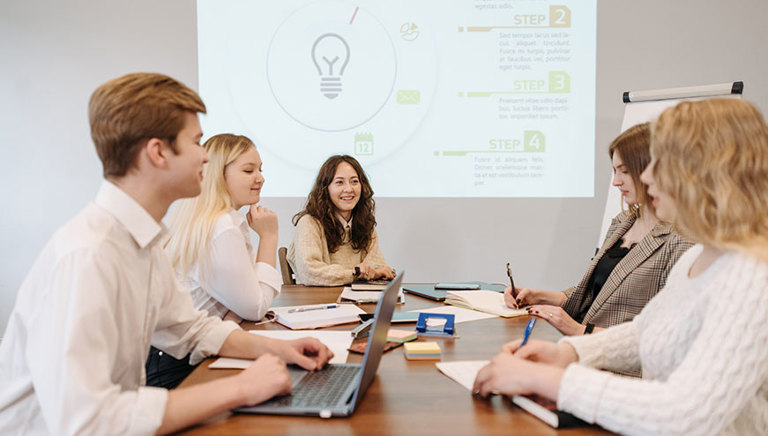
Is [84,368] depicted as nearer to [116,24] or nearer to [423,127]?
[423,127]

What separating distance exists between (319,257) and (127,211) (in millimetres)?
1792

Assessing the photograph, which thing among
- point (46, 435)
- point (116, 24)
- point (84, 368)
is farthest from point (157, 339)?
point (116, 24)

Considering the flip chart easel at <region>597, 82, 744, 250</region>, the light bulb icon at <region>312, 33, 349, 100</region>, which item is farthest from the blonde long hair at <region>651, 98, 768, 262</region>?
the light bulb icon at <region>312, 33, 349, 100</region>

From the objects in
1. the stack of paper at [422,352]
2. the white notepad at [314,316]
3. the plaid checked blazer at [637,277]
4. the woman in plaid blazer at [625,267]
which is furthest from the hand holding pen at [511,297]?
the stack of paper at [422,352]

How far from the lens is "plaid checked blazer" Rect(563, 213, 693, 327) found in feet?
6.23

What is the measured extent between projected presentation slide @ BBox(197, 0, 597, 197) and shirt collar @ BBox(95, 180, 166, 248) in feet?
8.90

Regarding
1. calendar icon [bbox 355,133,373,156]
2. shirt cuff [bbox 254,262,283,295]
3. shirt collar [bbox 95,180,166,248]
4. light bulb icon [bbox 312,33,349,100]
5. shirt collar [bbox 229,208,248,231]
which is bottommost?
shirt cuff [bbox 254,262,283,295]

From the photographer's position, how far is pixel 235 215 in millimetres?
1884

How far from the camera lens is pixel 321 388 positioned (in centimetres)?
114

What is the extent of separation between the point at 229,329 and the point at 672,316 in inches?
39.1

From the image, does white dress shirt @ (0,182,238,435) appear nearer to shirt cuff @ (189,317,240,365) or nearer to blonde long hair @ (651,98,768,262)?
shirt cuff @ (189,317,240,365)

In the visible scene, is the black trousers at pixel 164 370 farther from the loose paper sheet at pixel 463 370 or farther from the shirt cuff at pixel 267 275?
the loose paper sheet at pixel 463 370

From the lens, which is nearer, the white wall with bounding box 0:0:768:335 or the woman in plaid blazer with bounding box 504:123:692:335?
the woman in plaid blazer with bounding box 504:123:692:335

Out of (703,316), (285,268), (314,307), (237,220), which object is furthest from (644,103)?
(703,316)
